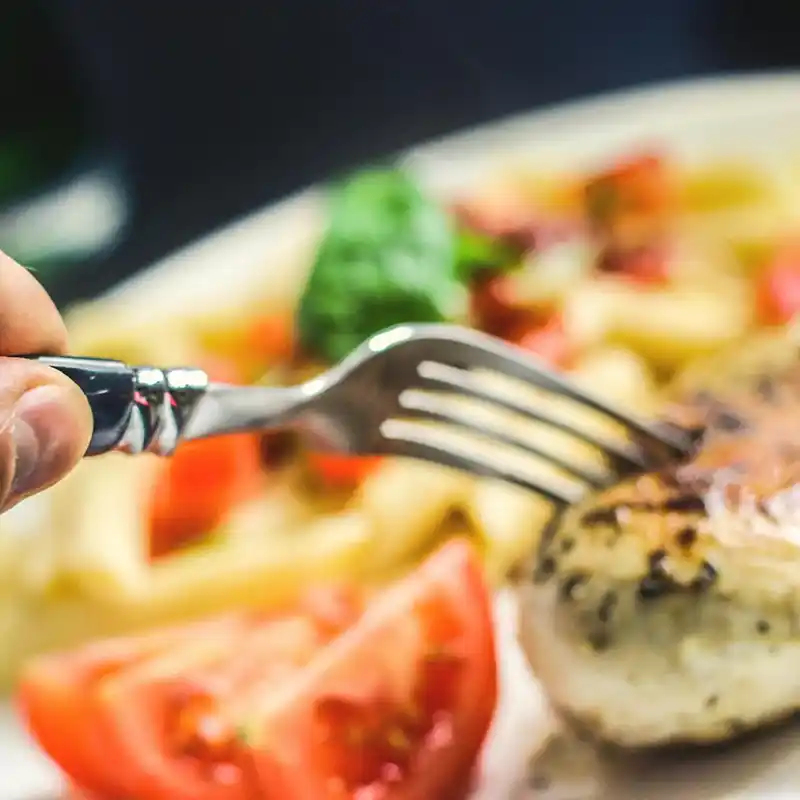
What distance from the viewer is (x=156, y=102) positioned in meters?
5.21

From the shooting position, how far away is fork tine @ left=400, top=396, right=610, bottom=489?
Answer: 1.50 metres

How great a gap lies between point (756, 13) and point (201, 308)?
3.05 m

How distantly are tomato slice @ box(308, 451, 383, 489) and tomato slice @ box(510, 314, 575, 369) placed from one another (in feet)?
1.38

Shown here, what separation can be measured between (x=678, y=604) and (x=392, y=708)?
1.30 feet

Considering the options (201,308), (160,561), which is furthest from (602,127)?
(160,561)

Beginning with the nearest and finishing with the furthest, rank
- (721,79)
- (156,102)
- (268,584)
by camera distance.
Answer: (268,584) → (721,79) → (156,102)

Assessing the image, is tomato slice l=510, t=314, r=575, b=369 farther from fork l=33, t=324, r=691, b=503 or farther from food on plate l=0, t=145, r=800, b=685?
fork l=33, t=324, r=691, b=503

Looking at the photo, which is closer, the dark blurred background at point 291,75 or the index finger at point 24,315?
the index finger at point 24,315

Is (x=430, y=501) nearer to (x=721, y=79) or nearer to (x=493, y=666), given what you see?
(x=493, y=666)

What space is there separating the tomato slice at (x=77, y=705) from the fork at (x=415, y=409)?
1.36 feet

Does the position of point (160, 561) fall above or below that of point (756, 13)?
above

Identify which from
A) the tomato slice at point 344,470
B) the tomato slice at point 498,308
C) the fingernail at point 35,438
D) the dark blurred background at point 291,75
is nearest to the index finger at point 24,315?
the fingernail at point 35,438

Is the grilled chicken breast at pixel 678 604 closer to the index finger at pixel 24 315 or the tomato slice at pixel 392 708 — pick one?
the tomato slice at pixel 392 708

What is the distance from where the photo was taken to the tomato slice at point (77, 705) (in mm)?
1498
